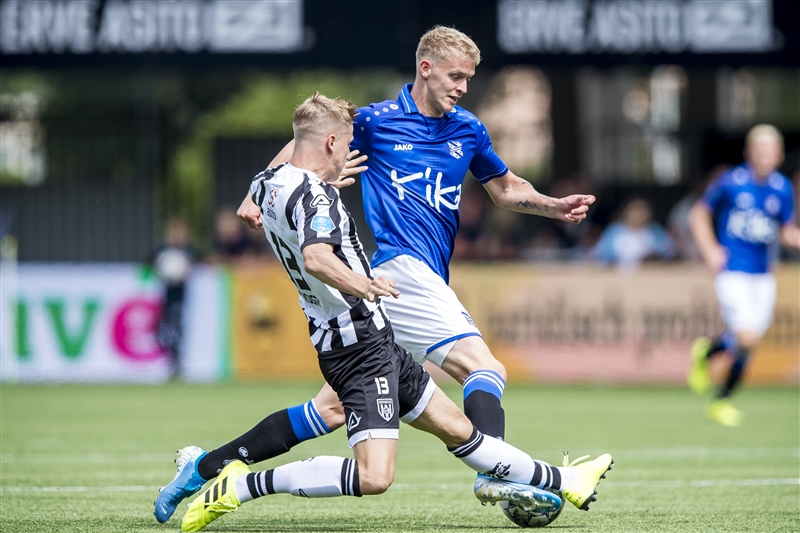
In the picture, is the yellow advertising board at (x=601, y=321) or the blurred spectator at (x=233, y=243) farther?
the blurred spectator at (x=233, y=243)

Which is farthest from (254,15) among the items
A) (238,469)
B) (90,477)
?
(238,469)

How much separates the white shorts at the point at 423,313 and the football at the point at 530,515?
807mm

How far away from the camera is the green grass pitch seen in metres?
5.89

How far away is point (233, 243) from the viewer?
16.4m

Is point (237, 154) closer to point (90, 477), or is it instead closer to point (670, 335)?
Result: point (670, 335)

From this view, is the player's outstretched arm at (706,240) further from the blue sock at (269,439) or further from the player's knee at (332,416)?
the blue sock at (269,439)

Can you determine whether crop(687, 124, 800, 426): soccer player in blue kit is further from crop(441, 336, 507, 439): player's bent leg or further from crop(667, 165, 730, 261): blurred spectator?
crop(441, 336, 507, 439): player's bent leg

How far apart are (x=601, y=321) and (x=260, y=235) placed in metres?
4.95

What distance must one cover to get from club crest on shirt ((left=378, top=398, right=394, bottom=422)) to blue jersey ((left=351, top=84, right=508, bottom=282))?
1.05 meters

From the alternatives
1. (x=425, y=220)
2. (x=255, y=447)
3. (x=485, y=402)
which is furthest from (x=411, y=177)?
(x=255, y=447)

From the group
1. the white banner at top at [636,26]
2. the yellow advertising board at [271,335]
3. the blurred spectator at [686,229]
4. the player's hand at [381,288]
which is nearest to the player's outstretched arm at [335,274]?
the player's hand at [381,288]

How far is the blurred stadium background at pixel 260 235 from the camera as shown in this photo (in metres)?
14.0

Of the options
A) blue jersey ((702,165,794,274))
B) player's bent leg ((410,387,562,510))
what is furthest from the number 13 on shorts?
blue jersey ((702,165,794,274))

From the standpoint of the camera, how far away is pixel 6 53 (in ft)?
46.3
